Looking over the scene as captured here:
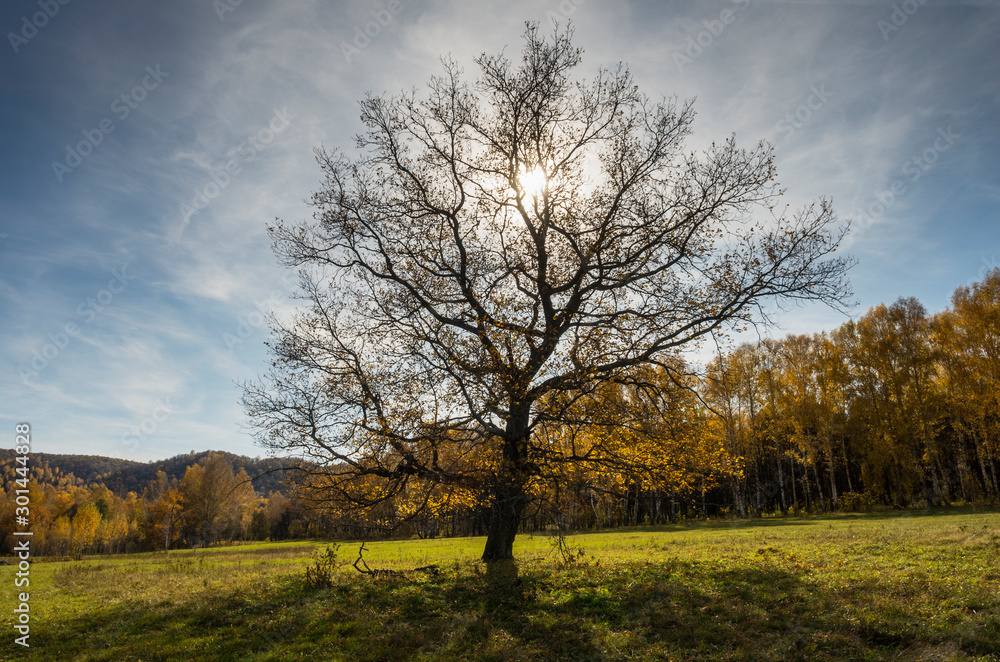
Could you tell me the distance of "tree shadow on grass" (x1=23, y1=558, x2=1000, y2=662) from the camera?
7207 mm

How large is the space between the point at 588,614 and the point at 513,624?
56.1 inches

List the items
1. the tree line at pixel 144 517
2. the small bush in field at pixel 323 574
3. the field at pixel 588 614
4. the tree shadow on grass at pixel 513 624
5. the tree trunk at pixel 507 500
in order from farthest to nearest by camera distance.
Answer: the tree line at pixel 144 517, the small bush in field at pixel 323 574, the tree trunk at pixel 507 500, the tree shadow on grass at pixel 513 624, the field at pixel 588 614

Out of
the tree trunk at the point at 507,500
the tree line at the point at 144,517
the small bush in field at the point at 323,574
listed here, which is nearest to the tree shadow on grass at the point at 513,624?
the small bush in field at the point at 323,574

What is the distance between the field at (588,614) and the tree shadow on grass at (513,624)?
4 cm

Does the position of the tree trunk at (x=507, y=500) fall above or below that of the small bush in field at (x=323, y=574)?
above

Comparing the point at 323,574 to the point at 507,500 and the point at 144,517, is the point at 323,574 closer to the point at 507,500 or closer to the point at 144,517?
the point at 507,500

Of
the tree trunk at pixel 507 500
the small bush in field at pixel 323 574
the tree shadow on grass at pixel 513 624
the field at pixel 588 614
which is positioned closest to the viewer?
the field at pixel 588 614

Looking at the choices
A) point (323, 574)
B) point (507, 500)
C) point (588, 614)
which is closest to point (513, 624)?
point (588, 614)

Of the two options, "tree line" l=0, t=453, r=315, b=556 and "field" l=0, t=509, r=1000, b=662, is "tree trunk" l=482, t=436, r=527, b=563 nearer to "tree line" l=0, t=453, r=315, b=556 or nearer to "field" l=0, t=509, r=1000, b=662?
"field" l=0, t=509, r=1000, b=662

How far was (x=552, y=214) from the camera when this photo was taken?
15281mm

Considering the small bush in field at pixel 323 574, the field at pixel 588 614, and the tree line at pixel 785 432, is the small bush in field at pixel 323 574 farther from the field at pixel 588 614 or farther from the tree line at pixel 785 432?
the tree line at pixel 785 432

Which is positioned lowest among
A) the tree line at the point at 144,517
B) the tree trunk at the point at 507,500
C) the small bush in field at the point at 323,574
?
the tree line at the point at 144,517

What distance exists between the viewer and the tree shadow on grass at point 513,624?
7207mm

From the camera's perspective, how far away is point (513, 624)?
29.2 ft
